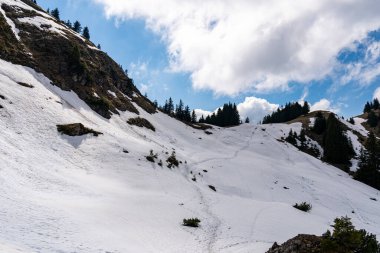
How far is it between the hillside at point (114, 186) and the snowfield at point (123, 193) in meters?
0.13

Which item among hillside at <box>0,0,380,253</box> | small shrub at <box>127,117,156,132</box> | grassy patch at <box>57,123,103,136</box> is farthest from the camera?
small shrub at <box>127,117,156,132</box>

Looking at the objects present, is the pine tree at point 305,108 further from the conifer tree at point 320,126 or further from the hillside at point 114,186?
the hillside at point 114,186

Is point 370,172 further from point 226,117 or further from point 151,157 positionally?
point 226,117

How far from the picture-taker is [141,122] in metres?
67.2

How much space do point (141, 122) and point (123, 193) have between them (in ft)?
130

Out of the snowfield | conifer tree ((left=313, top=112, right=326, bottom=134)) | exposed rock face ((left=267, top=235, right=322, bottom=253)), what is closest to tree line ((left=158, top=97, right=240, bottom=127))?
conifer tree ((left=313, top=112, right=326, bottom=134))

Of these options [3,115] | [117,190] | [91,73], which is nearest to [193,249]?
[117,190]

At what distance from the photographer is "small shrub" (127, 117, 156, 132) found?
63503mm

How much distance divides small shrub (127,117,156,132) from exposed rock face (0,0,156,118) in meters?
3.49

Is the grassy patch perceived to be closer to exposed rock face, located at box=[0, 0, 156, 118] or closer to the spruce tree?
exposed rock face, located at box=[0, 0, 156, 118]

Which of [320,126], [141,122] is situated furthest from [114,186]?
[320,126]

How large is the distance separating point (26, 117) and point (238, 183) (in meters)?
28.2

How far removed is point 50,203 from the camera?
20062 millimetres

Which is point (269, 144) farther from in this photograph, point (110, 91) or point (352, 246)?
point (352, 246)
